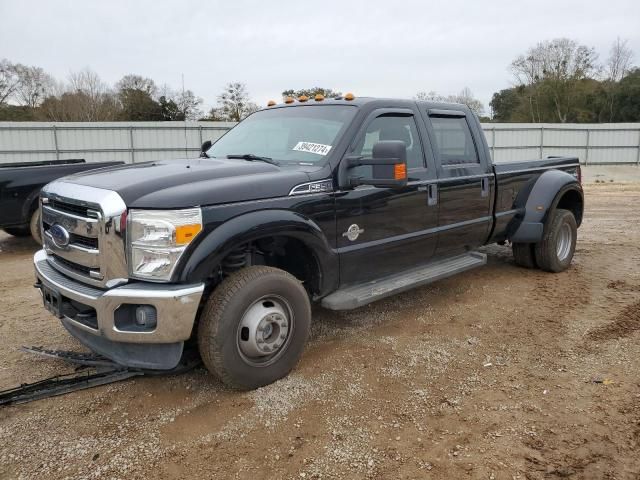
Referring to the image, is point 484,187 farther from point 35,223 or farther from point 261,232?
point 35,223

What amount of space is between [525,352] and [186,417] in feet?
8.41

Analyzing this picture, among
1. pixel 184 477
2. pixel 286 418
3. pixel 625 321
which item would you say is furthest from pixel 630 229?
pixel 184 477

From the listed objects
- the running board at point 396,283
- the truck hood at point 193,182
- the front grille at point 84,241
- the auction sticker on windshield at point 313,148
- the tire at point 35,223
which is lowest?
the running board at point 396,283

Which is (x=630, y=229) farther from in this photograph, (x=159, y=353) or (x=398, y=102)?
(x=159, y=353)

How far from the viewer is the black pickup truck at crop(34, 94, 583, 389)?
2869 millimetres

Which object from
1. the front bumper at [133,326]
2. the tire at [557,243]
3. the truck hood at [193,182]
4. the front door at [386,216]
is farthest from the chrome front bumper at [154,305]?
the tire at [557,243]

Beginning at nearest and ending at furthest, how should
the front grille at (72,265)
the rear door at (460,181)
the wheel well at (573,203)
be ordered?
the front grille at (72,265) < the rear door at (460,181) < the wheel well at (573,203)

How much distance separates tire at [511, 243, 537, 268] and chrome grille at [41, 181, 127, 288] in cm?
476

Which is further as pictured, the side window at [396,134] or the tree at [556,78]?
the tree at [556,78]

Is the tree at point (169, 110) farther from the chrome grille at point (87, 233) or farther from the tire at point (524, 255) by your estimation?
the chrome grille at point (87, 233)

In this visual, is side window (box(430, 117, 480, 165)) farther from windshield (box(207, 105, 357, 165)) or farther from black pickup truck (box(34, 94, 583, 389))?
windshield (box(207, 105, 357, 165))

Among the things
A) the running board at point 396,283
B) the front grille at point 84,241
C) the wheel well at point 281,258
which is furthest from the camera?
the running board at point 396,283

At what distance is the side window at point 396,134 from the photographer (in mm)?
4027

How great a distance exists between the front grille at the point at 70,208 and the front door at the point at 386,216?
1666mm
